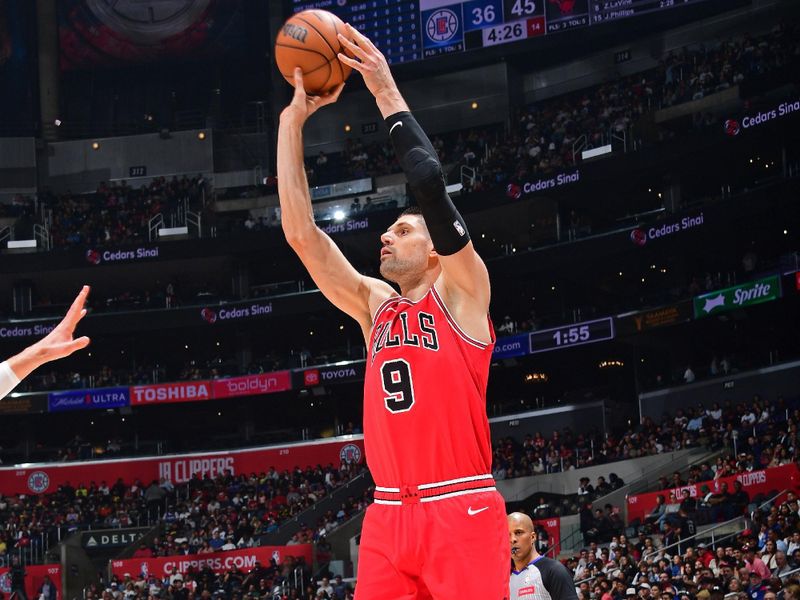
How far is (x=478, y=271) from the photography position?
541cm

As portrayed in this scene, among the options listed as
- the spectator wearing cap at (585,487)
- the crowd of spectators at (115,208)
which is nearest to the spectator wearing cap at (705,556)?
the spectator wearing cap at (585,487)

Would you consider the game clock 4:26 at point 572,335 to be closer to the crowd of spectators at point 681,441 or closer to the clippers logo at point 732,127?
the crowd of spectators at point 681,441

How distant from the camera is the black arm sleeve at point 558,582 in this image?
7535 mm

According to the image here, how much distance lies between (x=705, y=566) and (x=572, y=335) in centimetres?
1793

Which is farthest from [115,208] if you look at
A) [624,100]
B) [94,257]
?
[624,100]

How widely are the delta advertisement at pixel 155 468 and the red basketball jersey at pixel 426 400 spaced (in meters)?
36.5

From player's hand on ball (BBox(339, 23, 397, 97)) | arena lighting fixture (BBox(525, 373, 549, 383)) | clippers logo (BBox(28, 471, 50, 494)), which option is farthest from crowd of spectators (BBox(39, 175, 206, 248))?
player's hand on ball (BBox(339, 23, 397, 97))

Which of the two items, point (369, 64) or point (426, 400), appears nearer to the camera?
point (426, 400)

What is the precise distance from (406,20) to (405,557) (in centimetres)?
3748

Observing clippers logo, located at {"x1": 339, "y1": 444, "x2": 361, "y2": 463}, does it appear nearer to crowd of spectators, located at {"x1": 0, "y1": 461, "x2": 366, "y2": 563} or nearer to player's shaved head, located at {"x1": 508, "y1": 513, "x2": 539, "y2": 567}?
crowd of spectators, located at {"x1": 0, "y1": 461, "x2": 366, "y2": 563}

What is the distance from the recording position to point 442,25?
40.7m

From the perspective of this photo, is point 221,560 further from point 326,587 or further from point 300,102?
point 300,102

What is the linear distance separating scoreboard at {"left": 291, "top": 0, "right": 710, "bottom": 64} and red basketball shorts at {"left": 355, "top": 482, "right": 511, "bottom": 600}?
36.0 meters

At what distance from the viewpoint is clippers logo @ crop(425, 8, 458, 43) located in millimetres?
40625
